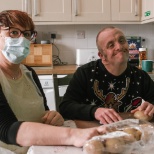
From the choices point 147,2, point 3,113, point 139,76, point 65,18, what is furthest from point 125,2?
point 3,113

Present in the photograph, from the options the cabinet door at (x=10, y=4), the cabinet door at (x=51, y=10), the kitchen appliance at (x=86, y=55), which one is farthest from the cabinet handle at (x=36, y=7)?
the kitchen appliance at (x=86, y=55)

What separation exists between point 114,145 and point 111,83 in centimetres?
78

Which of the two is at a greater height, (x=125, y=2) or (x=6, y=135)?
(x=125, y=2)

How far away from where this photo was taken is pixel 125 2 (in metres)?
2.91

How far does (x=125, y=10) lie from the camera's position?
292 cm

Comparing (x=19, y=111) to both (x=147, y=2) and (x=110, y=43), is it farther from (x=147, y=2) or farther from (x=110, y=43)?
→ (x=147, y=2)

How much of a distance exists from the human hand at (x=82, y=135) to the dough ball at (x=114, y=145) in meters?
0.09

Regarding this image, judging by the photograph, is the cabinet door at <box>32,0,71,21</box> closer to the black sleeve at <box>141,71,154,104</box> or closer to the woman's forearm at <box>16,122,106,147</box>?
the black sleeve at <box>141,71,154,104</box>

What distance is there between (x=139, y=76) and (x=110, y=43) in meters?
0.26

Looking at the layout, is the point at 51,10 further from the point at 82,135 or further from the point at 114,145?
the point at 114,145

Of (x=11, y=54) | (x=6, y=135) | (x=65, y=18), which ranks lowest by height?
(x=6, y=135)

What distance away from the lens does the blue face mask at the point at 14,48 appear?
3.97 feet

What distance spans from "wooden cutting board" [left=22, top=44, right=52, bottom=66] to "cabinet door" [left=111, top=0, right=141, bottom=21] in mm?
791

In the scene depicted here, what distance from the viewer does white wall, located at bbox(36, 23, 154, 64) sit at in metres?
3.13
